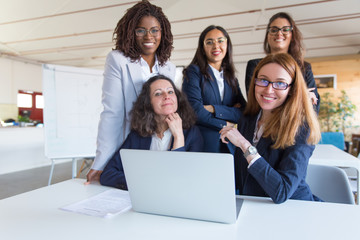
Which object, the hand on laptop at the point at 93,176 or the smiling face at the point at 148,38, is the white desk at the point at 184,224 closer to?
the hand on laptop at the point at 93,176

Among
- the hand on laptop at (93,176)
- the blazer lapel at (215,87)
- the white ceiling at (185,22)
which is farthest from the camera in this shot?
the white ceiling at (185,22)

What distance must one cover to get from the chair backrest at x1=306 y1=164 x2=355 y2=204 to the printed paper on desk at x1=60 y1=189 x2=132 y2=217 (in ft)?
3.53

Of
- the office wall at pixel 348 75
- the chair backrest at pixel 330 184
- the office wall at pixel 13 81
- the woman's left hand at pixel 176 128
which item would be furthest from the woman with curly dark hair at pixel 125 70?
the office wall at pixel 13 81

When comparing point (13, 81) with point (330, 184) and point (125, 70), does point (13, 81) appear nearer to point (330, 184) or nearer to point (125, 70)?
point (125, 70)

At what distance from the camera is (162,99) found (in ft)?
5.02

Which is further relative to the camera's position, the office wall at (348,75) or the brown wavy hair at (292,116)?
the office wall at (348,75)

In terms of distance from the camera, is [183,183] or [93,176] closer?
[183,183]

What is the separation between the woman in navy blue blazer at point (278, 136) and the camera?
3.43ft

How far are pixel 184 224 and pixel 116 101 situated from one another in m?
0.88

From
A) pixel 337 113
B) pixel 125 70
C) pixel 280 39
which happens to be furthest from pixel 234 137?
pixel 337 113

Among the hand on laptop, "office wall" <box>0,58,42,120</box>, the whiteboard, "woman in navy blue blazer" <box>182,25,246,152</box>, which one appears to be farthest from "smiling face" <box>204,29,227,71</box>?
"office wall" <box>0,58,42,120</box>

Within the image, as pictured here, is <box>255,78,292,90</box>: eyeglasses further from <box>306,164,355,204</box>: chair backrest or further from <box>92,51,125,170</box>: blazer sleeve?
<box>92,51,125,170</box>: blazer sleeve

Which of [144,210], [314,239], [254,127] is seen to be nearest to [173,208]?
[144,210]

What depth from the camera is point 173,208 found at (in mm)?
867
